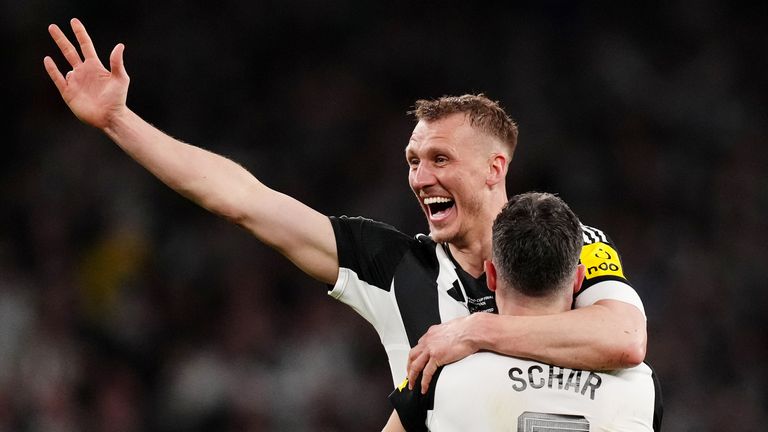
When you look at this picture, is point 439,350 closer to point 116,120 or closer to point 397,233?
point 397,233

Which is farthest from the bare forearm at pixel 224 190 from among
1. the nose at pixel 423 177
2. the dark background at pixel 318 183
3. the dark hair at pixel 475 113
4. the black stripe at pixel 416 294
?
the dark background at pixel 318 183

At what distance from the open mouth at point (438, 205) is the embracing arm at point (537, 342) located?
98 centimetres

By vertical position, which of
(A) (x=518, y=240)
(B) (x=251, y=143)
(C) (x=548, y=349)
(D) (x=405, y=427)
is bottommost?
(D) (x=405, y=427)

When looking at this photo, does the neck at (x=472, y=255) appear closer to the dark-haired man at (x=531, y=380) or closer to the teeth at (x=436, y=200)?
the teeth at (x=436, y=200)

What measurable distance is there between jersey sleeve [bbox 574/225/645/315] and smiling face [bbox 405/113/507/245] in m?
0.49

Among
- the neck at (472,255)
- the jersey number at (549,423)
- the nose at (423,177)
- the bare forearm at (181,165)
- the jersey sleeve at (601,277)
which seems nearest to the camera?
the jersey number at (549,423)

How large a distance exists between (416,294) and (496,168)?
2.08 ft

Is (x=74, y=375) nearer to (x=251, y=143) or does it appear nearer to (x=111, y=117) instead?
(x=251, y=143)

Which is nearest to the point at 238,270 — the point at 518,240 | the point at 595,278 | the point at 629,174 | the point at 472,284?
the point at 629,174

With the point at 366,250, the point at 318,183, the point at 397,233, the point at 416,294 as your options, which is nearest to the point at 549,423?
the point at 416,294

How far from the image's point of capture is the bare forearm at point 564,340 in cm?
268

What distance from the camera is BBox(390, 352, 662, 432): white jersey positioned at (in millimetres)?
2568

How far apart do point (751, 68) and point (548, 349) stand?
7.32 m

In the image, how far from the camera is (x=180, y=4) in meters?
8.62
